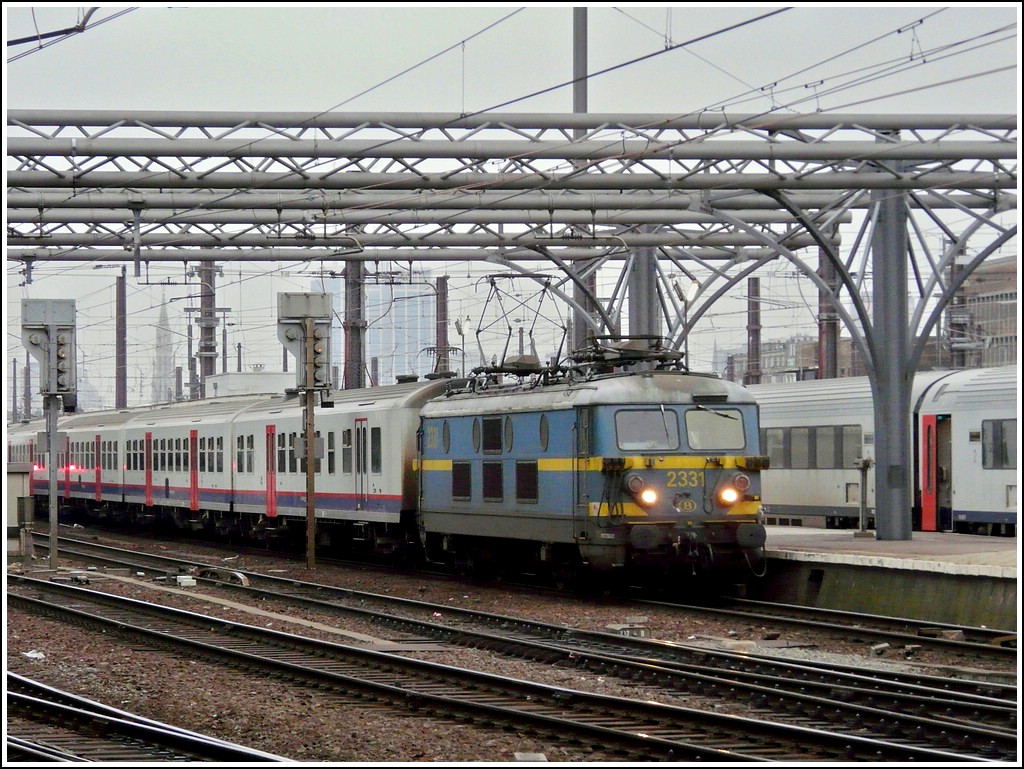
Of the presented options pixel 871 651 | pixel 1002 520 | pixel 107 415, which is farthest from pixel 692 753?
pixel 107 415

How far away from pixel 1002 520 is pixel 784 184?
7.76 meters

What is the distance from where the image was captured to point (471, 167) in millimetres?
24969

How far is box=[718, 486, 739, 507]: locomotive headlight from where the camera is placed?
20.8 m

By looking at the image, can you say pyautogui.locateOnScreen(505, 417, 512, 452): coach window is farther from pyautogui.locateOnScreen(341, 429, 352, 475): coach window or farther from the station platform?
pyautogui.locateOnScreen(341, 429, 352, 475): coach window

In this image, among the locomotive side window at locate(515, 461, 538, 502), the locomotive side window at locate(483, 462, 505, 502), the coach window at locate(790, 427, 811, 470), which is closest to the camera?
the locomotive side window at locate(515, 461, 538, 502)

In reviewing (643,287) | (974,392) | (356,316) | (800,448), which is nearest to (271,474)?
(356,316)

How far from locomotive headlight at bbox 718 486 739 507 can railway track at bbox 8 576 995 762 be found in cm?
645

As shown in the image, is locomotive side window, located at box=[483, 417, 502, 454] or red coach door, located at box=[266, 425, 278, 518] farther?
red coach door, located at box=[266, 425, 278, 518]

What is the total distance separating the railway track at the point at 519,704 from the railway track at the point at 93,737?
2265mm

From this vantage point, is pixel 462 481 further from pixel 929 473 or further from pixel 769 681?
pixel 769 681

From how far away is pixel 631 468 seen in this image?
20500 millimetres

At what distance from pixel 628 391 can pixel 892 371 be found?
5761mm

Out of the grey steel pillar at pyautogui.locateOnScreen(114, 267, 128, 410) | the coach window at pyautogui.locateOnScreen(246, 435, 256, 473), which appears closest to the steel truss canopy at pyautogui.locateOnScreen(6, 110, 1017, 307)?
the coach window at pyautogui.locateOnScreen(246, 435, 256, 473)

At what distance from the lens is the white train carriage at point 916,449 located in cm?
2734
